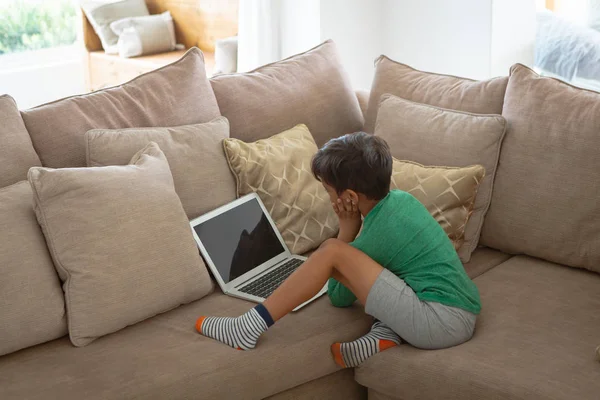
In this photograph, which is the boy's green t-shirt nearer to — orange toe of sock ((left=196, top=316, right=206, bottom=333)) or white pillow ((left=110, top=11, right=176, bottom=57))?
orange toe of sock ((left=196, top=316, right=206, bottom=333))

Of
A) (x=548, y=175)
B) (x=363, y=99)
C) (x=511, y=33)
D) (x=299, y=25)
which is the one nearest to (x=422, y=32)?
(x=511, y=33)

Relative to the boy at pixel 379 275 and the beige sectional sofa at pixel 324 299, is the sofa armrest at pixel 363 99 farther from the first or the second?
the boy at pixel 379 275

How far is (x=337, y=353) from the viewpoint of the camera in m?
2.07

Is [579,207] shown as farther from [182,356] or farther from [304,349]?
[182,356]

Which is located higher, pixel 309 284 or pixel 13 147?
pixel 13 147

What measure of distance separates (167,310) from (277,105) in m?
0.89

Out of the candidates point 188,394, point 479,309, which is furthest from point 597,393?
point 188,394

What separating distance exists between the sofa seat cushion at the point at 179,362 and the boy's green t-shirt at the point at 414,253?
210 millimetres

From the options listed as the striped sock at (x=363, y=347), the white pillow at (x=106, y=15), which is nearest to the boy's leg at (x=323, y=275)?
the striped sock at (x=363, y=347)

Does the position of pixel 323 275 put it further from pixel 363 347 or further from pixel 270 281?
pixel 270 281

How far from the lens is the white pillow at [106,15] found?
517 centimetres

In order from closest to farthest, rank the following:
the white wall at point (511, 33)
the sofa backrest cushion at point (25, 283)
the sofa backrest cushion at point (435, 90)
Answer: the sofa backrest cushion at point (25, 283)
the sofa backrest cushion at point (435, 90)
the white wall at point (511, 33)

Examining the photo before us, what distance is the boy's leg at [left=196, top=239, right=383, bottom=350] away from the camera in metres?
2.01

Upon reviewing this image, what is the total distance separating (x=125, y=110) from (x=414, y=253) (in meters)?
1.00
